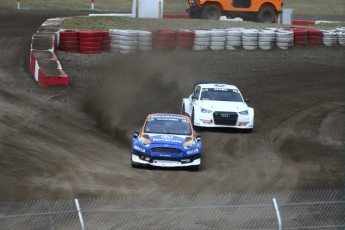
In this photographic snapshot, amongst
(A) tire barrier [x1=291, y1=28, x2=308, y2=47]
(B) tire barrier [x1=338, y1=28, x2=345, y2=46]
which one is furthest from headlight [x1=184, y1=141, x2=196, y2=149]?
(B) tire barrier [x1=338, y1=28, x2=345, y2=46]

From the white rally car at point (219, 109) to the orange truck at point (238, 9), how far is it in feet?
60.5

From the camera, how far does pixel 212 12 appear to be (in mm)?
42969

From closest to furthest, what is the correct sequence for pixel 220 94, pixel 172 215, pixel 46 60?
pixel 172 215
pixel 220 94
pixel 46 60

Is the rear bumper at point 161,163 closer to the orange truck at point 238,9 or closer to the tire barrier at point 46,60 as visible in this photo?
Answer: the tire barrier at point 46,60

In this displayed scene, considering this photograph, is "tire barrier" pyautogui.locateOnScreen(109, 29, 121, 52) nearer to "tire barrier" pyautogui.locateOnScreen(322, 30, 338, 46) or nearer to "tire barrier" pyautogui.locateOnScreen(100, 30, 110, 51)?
"tire barrier" pyautogui.locateOnScreen(100, 30, 110, 51)

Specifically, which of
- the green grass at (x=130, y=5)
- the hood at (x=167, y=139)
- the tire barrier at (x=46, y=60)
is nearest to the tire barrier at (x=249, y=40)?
the tire barrier at (x=46, y=60)

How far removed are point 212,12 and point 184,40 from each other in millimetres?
8986

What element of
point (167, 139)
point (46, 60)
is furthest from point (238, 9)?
point (167, 139)

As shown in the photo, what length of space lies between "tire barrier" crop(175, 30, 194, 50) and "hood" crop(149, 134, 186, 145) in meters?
14.4

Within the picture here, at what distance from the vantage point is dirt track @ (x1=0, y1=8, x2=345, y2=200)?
18.2m

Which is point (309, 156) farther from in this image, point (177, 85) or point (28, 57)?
point (28, 57)

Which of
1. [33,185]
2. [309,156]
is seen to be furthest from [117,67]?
[33,185]

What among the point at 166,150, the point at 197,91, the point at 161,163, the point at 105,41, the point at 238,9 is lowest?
the point at 161,163

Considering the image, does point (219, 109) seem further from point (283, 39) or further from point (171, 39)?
point (283, 39)
